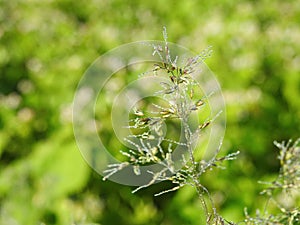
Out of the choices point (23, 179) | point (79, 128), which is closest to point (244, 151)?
point (79, 128)

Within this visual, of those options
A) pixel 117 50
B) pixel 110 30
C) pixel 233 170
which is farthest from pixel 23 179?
pixel 110 30

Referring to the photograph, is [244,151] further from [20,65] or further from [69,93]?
[20,65]

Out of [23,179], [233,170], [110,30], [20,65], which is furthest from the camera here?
[110,30]

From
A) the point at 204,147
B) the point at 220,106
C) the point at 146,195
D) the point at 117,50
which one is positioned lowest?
the point at 146,195

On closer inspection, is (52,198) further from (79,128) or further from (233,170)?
(233,170)

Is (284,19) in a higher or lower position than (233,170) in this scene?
higher

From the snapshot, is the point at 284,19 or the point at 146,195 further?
the point at 284,19

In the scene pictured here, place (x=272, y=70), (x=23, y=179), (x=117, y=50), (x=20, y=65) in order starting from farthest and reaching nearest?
(x=20, y=65) < (x=117, y=50) < (x=272, y=70) < (x=23, y=179)
